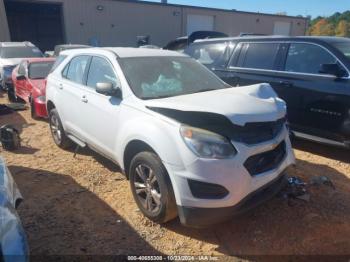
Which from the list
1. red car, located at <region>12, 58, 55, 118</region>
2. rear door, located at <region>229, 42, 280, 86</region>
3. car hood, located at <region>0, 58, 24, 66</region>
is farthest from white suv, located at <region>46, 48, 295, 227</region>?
car hood, located at <region>0, 58, 24, 66</region>

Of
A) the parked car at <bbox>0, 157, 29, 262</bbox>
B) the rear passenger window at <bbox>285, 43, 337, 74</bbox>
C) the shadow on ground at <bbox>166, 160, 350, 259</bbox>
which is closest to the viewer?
the parked car at <bbox>0, 157, 29, 262</bbox>

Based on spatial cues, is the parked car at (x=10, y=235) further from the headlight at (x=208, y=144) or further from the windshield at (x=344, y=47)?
the windshield at (x=344, y=47)

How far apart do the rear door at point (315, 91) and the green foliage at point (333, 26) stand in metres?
45.8

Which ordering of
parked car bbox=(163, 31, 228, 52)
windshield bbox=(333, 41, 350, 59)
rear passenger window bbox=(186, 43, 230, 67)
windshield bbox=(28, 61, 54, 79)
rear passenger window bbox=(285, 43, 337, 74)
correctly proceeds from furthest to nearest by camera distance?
parked car bbox=(163, 31, 228, 52) < windshield bbox=(28, 61, 54, 79) < rear passenger window bbox=(186, 43, 230, 67) < rear passenger window bbox=(285, 43, 337, 74) < windshield bbox=(333, 41, 350, 59)

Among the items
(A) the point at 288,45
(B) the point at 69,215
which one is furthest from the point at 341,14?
(B) the point at 69,215

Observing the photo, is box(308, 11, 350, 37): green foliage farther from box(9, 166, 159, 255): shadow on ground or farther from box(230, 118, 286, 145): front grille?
box(9, 166, 159, 255): shadow on ground

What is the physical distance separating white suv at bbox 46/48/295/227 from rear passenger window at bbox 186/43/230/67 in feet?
7.41

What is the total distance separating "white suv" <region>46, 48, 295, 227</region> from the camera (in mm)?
2885

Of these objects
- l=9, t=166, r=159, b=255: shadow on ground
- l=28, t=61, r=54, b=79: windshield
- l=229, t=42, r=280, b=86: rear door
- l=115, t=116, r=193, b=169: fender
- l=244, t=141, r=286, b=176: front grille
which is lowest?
l=9, t=166, r=159, b=255: shadow on ground

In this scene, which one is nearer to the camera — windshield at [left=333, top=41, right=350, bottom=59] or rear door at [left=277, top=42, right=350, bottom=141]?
rear door at [left=277, top=42, right=350, bottom=141]

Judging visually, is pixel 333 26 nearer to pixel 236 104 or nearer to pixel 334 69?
pixel 334 69

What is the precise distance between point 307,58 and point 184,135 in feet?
11.0

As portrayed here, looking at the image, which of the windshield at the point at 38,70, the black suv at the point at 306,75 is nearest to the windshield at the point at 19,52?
the windshield at the point at 38,70

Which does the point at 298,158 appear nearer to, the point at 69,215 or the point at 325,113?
the point at 325,113
